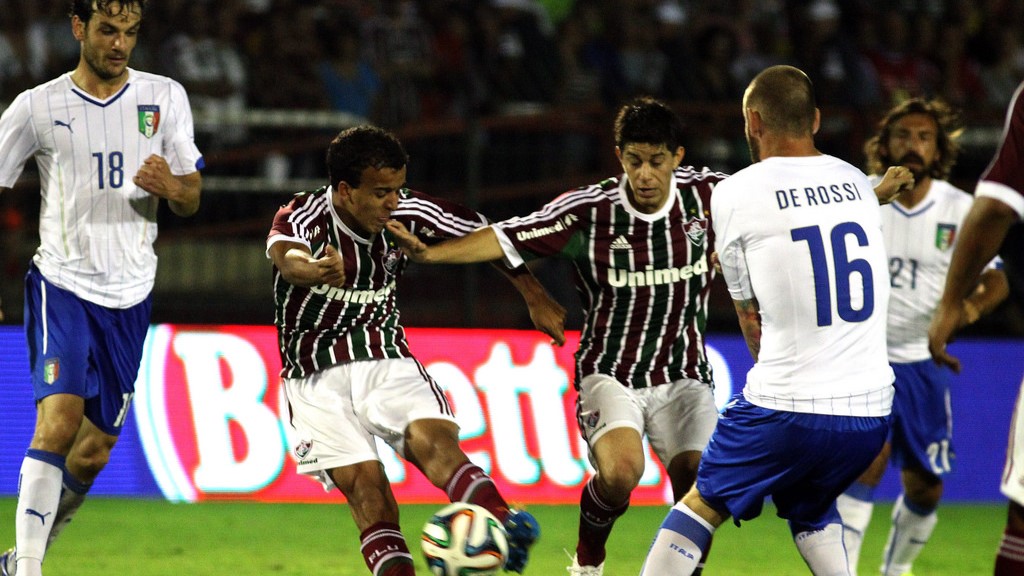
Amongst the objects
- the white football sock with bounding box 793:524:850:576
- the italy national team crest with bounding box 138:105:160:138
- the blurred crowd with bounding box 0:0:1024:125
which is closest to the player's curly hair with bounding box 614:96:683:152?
the white football sock with bounding box 793:524:850:576

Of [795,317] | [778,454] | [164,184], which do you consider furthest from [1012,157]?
[164,184]

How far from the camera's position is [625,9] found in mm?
13141

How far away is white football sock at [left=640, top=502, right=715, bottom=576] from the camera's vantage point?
477 centimetres

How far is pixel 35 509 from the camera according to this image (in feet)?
18.0

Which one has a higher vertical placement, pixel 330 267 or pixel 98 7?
pixel 98 7

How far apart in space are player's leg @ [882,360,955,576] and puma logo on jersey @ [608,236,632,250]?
187 centimetres

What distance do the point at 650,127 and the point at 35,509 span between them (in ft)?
9.24

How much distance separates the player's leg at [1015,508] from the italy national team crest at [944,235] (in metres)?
3.03

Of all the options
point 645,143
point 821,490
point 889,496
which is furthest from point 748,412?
point 889,496

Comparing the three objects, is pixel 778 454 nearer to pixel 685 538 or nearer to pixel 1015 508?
pixel 685 538

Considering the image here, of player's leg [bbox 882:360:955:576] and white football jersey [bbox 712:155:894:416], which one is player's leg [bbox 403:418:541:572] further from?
player's leg [bbox 882:360:955:576]

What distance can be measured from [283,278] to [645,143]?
1500 mm

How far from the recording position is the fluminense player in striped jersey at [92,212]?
226 inches

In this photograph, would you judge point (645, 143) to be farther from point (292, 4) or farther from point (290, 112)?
point (292, 4)
